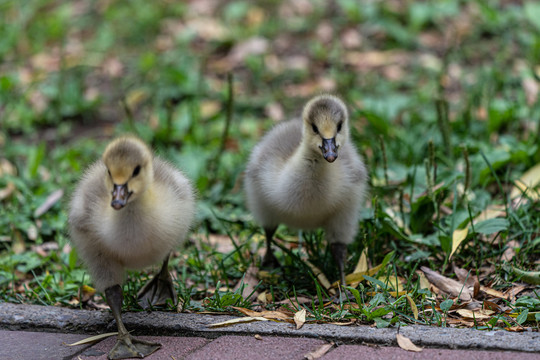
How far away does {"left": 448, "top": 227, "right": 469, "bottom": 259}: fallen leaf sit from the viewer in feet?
13.9

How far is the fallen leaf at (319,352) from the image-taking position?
3.17m

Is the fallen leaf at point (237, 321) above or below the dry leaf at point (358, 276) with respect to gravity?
below

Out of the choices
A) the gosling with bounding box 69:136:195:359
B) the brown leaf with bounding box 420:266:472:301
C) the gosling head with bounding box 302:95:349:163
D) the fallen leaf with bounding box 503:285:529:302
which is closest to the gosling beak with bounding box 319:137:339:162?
the gosling head with bounding box 302:95:349:163

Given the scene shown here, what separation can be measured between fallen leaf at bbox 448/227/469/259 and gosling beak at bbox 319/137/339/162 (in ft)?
2.96

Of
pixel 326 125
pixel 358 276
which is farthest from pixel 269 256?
pixel 326 125

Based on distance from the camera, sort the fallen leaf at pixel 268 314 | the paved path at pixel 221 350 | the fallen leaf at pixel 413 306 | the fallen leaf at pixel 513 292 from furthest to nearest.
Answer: the fallen leaf at pixel 513 292, the fallen leaf at pixel 268 314, the fallen leaf at pixel 413 306, the paved path at pixel 221 350

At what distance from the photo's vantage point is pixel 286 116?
707 cm

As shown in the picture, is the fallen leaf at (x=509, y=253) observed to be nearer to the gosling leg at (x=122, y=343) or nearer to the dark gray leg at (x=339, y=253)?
the dark gray leg at (x=339, y=253)

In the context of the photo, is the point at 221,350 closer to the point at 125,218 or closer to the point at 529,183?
the point at 125,218

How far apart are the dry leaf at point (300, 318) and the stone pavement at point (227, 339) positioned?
0.12 feet

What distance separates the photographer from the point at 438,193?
181 inches

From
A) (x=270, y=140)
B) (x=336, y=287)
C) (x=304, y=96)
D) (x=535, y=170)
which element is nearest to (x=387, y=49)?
(x=304, y=96)

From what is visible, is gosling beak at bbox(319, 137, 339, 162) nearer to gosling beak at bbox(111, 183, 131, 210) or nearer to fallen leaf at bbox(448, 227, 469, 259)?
fallen leaf at bbox(448, 227, 469, 259)

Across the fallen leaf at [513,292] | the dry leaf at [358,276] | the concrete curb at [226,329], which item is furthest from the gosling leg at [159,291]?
the fallen leaf at [513,292]
